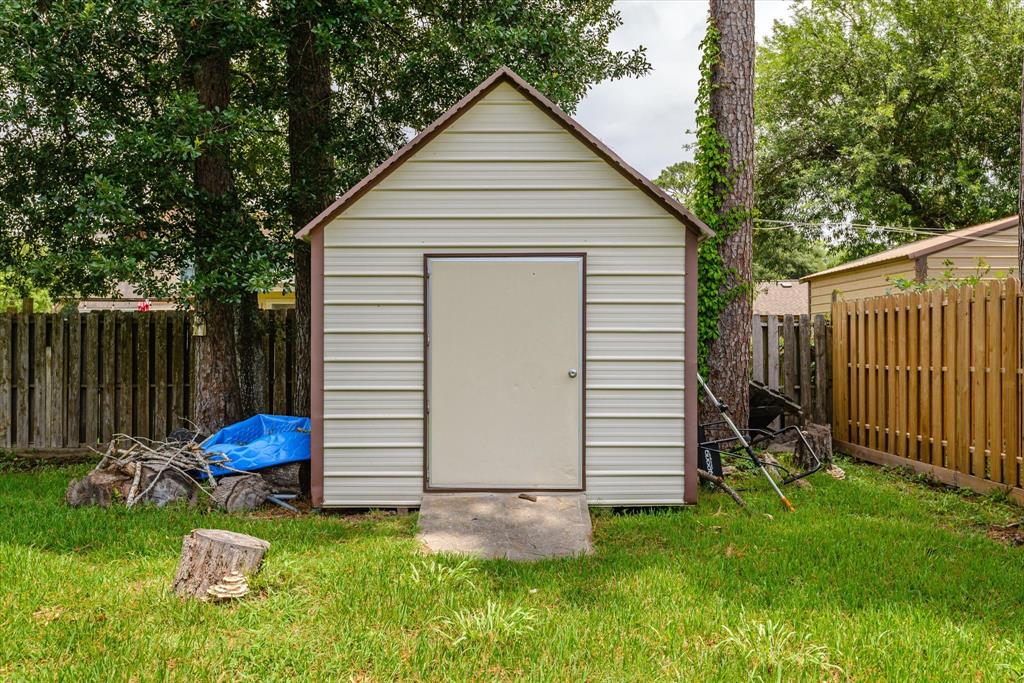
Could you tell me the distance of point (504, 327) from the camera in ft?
21.0

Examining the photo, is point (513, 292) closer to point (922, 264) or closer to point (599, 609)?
point (599, 609)

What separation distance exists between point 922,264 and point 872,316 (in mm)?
6713

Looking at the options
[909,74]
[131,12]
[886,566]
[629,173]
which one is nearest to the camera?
[886,566]

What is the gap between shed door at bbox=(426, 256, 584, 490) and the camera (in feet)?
20.9

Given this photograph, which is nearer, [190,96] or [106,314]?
[190,96]

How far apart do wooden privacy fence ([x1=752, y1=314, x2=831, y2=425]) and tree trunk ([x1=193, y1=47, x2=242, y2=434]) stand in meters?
6.60

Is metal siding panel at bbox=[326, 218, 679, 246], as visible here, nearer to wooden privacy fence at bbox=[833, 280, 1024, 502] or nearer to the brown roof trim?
the brown roof trim

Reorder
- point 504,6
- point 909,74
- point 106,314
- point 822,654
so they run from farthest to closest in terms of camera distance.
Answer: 1. point 909,74
2. point 106,314
3. point 504,6
4. point 822,654

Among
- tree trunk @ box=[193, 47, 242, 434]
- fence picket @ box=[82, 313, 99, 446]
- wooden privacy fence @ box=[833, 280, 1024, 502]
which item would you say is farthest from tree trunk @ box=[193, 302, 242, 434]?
wooden privacy fence @ box=[833, 280, 1024, 502]

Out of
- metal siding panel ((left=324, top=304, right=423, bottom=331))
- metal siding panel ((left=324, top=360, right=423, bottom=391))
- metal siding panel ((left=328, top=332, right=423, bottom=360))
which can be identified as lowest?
metal siding panel ((left=324, top=360, right=423, bottom=391))

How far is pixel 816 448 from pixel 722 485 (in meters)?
1.92

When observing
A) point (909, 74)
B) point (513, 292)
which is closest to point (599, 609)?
point (513, 292)

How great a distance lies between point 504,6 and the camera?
8.37m

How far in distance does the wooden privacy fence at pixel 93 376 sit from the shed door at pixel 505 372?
12.4 feet
